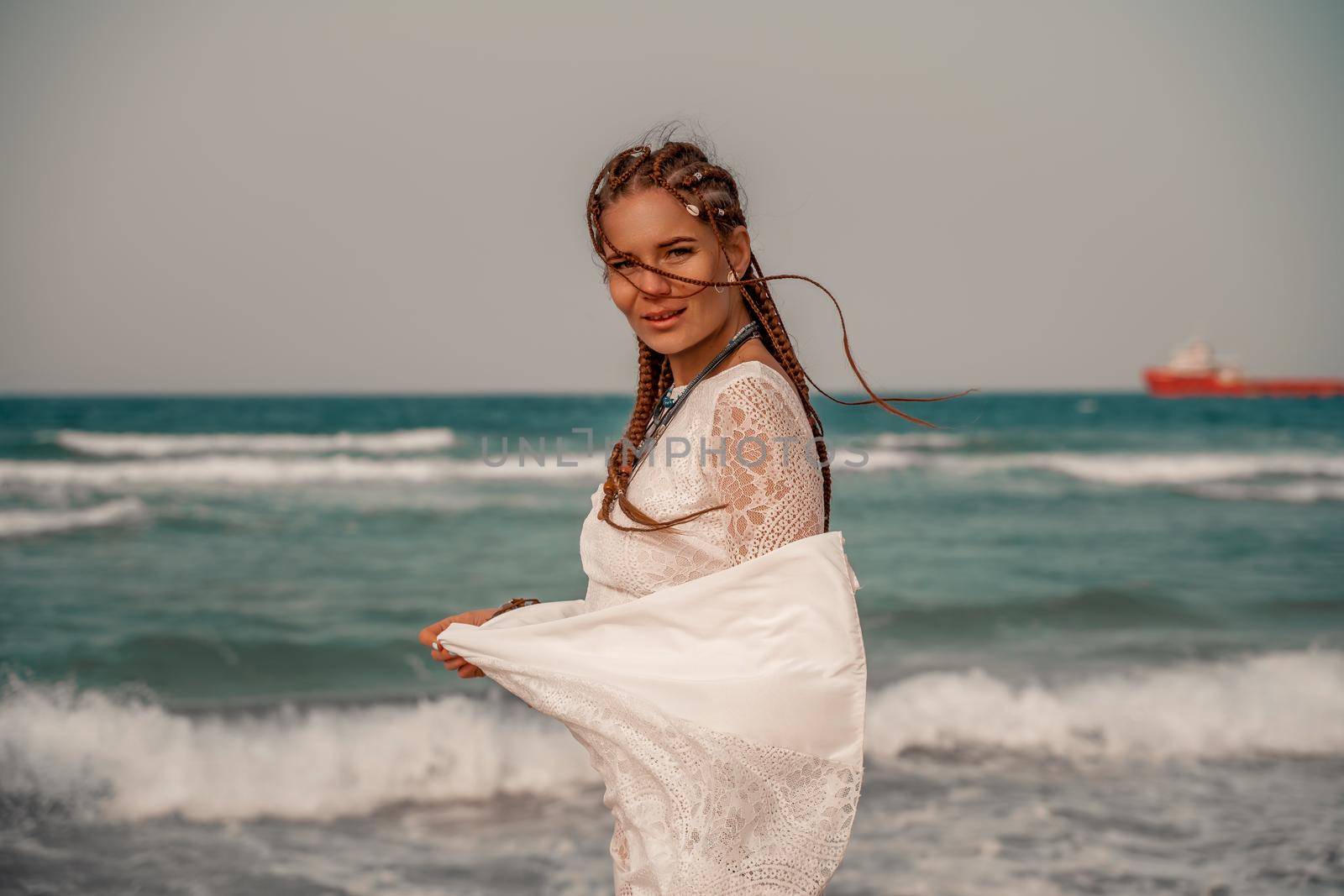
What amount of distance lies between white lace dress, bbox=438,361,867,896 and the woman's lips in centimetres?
14

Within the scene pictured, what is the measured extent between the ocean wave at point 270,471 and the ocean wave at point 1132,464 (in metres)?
5.30

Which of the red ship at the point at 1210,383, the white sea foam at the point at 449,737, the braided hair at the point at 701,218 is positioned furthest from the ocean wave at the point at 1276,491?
the red ship at the point at 1210,383

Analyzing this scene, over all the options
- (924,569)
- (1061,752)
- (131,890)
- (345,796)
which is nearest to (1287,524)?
(924,569)

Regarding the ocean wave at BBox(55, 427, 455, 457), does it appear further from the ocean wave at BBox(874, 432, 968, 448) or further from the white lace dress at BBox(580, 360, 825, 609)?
the white lace dress at BBox(580, 360, 825, 609)

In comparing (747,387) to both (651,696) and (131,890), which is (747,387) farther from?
(131,890)

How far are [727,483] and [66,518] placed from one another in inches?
525

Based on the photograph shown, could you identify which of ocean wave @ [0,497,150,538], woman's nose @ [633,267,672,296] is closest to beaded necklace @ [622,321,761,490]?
woman's nose @ [633,267,672,296]

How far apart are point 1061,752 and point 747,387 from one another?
467 centimetres

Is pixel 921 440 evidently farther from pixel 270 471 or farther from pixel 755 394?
pixel 755 394

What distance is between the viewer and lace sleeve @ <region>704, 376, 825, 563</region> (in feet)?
5.25

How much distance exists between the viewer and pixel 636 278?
180 cm

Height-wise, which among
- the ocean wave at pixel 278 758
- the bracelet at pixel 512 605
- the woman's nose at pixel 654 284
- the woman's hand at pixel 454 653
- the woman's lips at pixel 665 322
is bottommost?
the ocean wave at pixel 278 758

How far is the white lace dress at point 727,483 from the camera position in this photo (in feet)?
5.28

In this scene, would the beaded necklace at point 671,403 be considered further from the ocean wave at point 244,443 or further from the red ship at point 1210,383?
the red ship at point 1210,383
